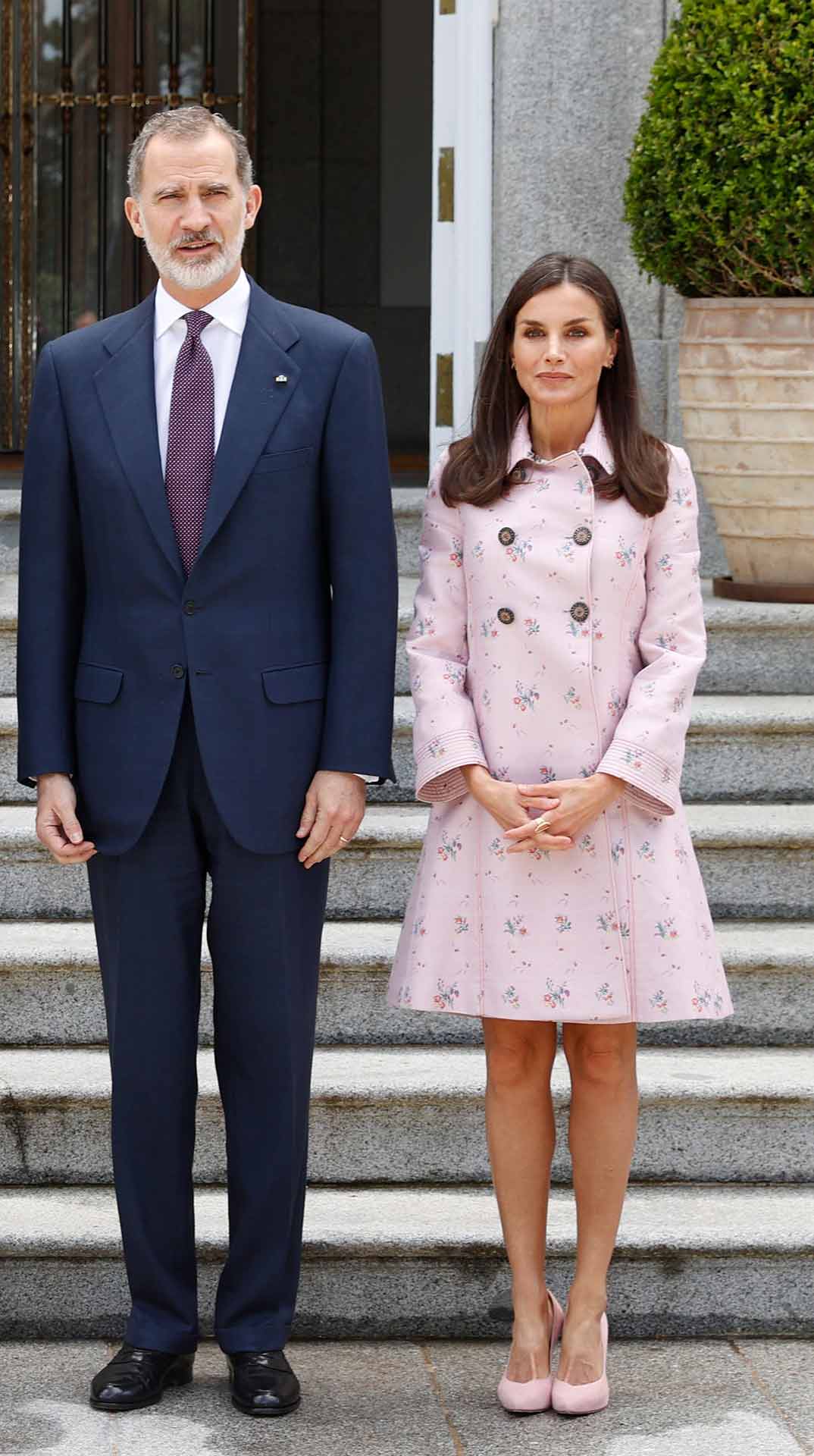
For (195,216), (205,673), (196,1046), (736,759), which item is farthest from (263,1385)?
(736,759)

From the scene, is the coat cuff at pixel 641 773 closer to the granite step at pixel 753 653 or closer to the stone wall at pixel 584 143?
the granite step at pixel 753 653

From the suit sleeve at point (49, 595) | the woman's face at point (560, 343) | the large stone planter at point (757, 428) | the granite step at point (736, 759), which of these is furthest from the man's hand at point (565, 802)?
the large stone planter at point (757, 428)

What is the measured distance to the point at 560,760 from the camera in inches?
119

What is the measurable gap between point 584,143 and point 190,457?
3133mm

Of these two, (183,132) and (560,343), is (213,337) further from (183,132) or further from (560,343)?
(560,343)

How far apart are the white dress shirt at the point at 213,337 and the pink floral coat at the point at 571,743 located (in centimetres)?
22

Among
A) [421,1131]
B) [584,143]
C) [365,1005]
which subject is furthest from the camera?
[584,143]

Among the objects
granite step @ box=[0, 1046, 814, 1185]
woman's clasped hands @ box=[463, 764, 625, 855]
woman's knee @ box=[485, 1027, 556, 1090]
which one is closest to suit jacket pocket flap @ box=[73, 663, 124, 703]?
woman's clasped hands @ box=[463, 764, 625, 855]

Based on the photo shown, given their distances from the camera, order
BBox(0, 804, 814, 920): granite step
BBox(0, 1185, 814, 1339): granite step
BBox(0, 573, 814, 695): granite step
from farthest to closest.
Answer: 1. BBox(0, 573, 814, 695): granite step
2. BBox(0, 804, 814, 920): granite step
3. BBox(0, 1185, 814, 1339): granite step

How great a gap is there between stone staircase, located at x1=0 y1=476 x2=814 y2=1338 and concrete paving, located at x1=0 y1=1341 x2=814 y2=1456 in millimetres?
84

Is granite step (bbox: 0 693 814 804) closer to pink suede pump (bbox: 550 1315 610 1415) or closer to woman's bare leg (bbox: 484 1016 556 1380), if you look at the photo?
woman's bare leg (bbox: 484 1016 556 1380)

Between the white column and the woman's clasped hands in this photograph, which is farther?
the white column

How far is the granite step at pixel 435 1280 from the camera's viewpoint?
3.45 meters

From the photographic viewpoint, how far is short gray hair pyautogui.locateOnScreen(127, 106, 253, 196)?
2949 mm
